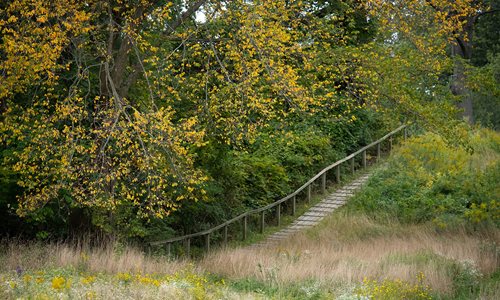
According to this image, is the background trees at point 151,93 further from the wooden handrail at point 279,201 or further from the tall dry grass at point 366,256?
the tall dry grass at point 366,256

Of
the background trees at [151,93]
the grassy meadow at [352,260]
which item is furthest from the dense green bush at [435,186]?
the background trees at [151,93]

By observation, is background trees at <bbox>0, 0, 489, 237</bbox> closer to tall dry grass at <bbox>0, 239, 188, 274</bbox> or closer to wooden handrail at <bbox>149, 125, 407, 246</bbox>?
wooden handrail at <bbox>149, 125, 407, 246</bbox>

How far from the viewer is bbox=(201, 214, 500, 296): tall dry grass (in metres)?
12.8

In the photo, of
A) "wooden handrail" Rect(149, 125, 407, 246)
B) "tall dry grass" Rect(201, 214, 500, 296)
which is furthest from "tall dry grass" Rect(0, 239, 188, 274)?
"wooden handrail" Rect(149, 125, 407, 246)

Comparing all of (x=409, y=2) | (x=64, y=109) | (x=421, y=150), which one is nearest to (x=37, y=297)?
(x=64, y=109)

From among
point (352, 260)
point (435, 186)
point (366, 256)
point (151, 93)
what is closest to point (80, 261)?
point (151, 93)

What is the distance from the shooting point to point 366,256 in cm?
1547

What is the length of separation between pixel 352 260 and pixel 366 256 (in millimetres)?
1093

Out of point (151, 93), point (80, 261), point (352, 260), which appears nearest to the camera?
point (80, 261)

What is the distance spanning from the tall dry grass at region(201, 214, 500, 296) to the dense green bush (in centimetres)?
95

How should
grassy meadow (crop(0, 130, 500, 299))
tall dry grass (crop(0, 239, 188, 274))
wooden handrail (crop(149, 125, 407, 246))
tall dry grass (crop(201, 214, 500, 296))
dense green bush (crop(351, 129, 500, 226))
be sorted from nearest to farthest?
grassy meadow (crop(0, 130, 500, 299))
tall dry grass (crop(0, 239, 188, 274))
tall dry grass (crop(201, 214, 500, 296))
wooden handrail (crop(149, 125, 407, 246))
dense green bush (crop(351, 129, 500, 226))

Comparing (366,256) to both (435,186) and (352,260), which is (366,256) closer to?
(352,260)

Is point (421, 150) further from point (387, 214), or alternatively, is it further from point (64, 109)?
point (64, 109)

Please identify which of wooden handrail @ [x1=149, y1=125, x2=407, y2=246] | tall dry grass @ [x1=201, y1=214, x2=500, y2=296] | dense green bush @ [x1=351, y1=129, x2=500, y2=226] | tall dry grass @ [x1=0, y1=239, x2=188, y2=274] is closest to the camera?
tall dry grass @ [x1=0, y1=239, x2=188, y2=274]
